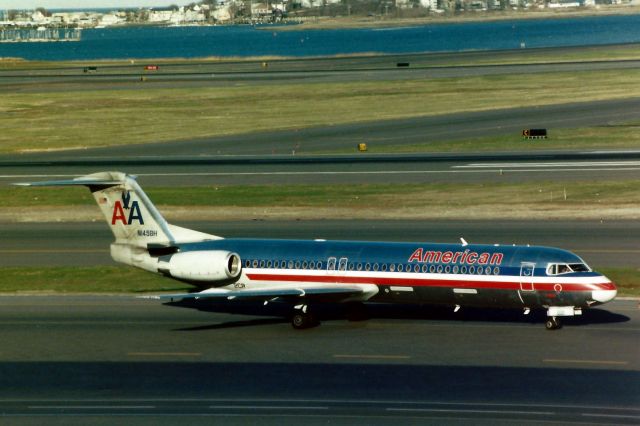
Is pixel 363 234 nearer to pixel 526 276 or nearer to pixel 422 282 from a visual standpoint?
pixel 422 282

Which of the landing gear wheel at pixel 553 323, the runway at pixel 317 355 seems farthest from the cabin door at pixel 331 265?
the landing gear wheel at pixel 553 323

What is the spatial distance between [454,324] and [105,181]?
15.3 m

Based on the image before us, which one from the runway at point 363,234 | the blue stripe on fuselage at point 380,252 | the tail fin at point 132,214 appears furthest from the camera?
the runway at point 363,234

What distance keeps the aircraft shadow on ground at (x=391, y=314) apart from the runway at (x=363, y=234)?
34.0 ft

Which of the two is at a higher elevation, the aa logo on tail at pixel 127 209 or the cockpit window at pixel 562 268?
the aa logo on tail at pixel 127 209

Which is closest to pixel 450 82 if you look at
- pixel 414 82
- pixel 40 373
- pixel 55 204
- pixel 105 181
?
pixel 414 82

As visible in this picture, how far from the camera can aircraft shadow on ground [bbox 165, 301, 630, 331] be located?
42.7 metres

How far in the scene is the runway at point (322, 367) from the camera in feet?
104

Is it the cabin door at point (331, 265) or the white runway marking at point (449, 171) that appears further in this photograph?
the white runway marking at point (449, 171)

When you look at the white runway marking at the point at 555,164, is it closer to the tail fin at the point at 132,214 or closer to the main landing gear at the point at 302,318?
the tail fin at the point at 132,214

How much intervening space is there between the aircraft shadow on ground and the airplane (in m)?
0.63

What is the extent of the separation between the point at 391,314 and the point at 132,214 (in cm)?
1140

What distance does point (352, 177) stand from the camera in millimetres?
79062

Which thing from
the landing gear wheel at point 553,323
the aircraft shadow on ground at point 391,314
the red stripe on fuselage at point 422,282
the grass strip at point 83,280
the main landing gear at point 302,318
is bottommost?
the grass strip at point 83,280
